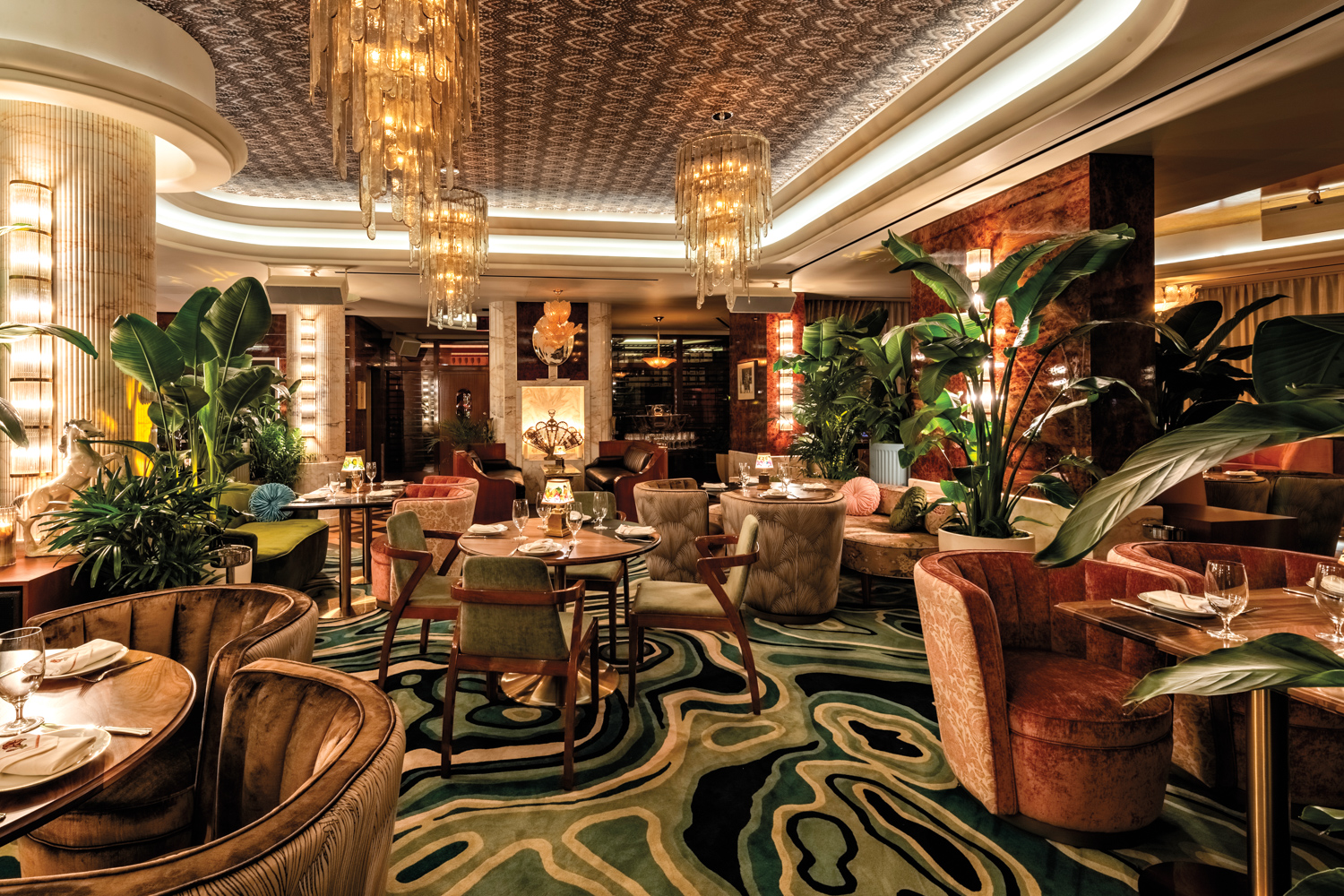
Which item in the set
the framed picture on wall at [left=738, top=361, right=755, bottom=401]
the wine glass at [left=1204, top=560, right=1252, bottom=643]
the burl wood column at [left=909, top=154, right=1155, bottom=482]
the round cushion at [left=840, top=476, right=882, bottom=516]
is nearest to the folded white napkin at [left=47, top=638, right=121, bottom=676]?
the wine glass at [left=1204, top=560, right=1252, bottom=643]

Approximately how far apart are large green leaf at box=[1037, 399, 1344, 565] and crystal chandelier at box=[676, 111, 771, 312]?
3819 millimetres

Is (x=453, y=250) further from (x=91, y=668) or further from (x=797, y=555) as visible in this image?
(x=91, y=668)

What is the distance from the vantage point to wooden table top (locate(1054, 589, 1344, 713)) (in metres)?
1.76

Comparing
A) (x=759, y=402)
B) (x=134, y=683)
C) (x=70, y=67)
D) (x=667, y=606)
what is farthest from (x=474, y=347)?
(x=134, y=683)

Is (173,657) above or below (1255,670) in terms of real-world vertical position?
below

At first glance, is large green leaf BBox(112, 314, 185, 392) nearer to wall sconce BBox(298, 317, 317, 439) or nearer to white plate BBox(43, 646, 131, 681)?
white plate BBox(43, 646, 131, 681)

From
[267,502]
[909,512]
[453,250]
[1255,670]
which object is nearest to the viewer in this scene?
[1255,670]

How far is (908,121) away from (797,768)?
4301mm

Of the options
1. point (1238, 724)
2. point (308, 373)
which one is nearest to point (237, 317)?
point (1238, 724)

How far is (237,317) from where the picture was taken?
12.6 feet

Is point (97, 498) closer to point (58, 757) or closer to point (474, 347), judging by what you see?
point (58, 757)

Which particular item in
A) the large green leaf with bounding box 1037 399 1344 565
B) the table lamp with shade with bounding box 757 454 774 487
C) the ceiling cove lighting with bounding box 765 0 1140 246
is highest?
the ceiling cove lighting with bounding box 765 0 1140 246

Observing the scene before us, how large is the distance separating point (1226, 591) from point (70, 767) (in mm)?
2617

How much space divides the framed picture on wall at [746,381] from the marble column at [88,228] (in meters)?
6.86
